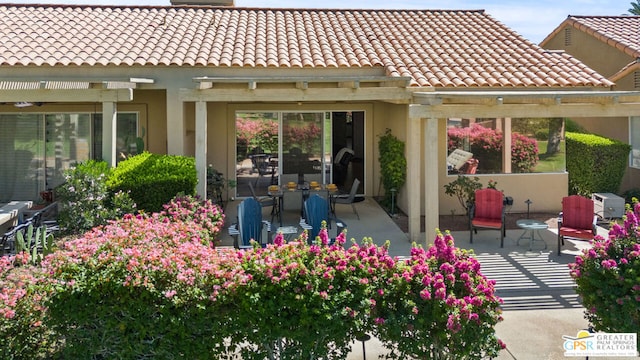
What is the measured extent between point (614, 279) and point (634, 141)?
13.2 meters

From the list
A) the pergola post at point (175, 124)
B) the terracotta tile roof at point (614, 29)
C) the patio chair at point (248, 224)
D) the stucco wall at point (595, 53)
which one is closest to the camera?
the patio chair at point (248, 224)

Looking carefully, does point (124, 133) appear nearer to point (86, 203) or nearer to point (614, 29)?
point (86, 203)

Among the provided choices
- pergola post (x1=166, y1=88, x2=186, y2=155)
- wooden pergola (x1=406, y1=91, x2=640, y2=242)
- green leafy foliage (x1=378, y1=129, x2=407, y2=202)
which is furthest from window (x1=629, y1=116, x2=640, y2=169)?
pergola post (x1=166, y1=88, x2=186, y2=155)

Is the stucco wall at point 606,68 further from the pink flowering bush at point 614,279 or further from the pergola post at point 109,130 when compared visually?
the pergola post at point 109,130

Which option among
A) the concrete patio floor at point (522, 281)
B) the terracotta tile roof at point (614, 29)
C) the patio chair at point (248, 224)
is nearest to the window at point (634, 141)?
the terracotta tile roof at point (614, 29)

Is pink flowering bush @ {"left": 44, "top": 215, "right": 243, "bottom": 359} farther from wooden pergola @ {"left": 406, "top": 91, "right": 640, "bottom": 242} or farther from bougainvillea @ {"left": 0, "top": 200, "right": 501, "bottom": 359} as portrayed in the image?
wooden pergola @ {"left": 406, "top": 91, "right": 640, "bottom": 242}

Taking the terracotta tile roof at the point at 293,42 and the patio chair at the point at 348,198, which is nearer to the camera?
the terracotta tile roof at the point at 293,42

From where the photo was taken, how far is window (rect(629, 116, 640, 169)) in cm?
1664

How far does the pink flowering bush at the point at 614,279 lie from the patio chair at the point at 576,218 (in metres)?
4.44

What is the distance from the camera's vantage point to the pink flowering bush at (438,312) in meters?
5.10

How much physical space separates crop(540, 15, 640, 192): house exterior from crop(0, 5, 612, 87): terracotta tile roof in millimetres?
3860

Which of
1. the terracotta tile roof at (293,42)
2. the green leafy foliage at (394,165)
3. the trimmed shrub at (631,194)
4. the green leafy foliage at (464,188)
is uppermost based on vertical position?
the terracotta tile roof at (293,42)

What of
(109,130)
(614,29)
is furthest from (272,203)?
(614,29)

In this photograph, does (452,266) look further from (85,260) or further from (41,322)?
(41,322)
